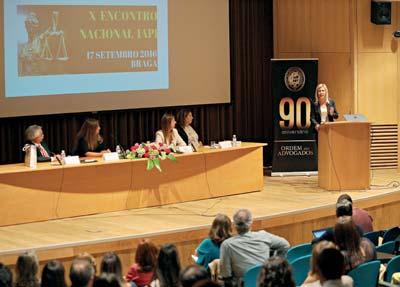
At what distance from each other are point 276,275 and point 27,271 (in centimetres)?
154

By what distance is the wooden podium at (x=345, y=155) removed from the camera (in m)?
10.3

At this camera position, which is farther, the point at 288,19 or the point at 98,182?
the point at 288,19

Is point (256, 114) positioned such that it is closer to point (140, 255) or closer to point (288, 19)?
point (288, 19)

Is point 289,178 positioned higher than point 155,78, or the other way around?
point 155,78

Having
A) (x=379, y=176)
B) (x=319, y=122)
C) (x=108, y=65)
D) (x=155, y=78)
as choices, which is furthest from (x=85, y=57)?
(x=379, y=176)

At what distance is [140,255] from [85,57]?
5610mm

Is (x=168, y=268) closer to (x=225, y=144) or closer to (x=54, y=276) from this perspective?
(x=54, y=276)

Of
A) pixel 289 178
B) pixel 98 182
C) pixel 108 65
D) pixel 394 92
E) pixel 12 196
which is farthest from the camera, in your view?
pixel 394 92

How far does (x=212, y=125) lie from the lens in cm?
1265

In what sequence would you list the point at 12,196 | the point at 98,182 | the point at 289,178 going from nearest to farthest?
the point at 12,196 → the point at 98,182 → the point at 289,178

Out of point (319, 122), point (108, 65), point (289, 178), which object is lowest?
point (289, 178)

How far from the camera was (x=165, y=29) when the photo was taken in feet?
38.0

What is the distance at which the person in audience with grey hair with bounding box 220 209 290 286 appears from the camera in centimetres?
615

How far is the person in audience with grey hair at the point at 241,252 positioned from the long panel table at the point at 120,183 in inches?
135
